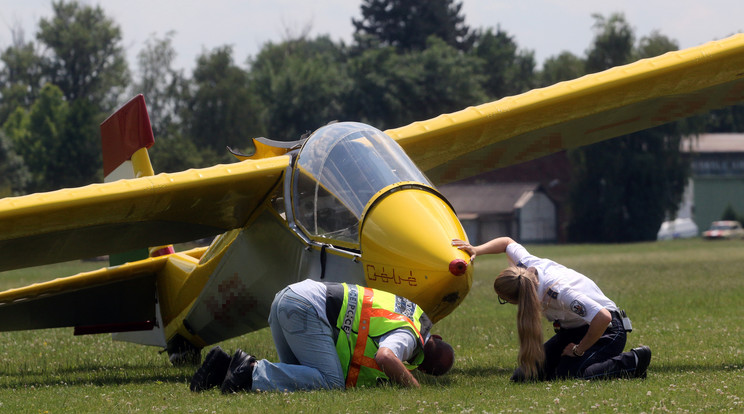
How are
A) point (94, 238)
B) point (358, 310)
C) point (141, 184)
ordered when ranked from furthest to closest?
point (94, 238), point (141, 184), point (358, 310)

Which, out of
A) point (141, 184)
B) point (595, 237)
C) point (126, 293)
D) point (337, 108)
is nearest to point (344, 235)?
point (141, 184)

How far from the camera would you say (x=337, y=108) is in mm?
86812

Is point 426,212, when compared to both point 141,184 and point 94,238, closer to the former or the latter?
point 141,184

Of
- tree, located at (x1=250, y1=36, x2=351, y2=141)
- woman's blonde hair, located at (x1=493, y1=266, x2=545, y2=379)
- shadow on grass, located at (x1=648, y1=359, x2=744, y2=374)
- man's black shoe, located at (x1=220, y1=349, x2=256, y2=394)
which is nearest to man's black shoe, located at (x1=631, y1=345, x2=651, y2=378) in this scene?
shadow on grass, located at (x1=648, y1=359, x2=744, y2=374)

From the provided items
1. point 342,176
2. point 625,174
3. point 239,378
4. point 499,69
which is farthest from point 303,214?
point 499,69

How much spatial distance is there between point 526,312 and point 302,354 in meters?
1.86

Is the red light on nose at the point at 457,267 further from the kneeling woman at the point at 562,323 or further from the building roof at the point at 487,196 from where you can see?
the building roof at the point at 487,196

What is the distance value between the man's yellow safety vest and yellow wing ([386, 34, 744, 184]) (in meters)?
3.61

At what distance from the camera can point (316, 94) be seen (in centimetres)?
8706

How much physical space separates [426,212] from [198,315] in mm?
4231

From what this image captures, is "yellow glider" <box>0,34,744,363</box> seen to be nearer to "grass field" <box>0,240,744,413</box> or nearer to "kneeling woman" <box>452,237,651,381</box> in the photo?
"kneeling woman" <box>452,237,651,381</box>

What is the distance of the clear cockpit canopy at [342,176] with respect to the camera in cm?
855

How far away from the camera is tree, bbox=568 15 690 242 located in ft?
238

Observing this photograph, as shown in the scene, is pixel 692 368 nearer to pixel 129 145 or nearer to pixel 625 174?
pixel 129 145
